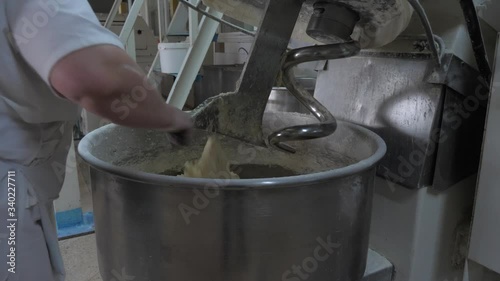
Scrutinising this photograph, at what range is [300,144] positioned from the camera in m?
0.91

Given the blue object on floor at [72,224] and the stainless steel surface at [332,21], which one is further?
the blue object on floor at [72,224]

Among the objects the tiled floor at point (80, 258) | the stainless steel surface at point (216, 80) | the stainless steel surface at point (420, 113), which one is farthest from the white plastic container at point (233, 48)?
the stainless steel surface at point (420, 113)

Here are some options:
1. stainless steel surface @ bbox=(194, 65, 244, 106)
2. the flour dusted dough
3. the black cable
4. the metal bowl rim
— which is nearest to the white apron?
the metal bowl rim

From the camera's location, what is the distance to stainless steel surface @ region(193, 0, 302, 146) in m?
0.54

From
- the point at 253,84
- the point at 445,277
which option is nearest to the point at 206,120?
the point at 253,84

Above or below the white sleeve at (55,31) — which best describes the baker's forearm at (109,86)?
below

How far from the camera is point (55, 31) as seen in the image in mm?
415

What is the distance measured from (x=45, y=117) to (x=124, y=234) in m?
0.20

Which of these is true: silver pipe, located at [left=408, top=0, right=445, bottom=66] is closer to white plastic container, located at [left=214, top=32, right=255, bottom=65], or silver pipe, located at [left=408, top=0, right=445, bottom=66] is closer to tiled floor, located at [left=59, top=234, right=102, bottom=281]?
tiled floor, located at [left=59, top=234, right=102, bottom=281]

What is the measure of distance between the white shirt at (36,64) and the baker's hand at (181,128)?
11cm

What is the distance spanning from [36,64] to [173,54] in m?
1.31

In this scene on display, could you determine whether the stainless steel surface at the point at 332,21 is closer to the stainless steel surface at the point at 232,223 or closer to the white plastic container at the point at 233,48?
the stainless steel surface at the point at 232,223

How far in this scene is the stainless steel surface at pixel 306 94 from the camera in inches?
24.3

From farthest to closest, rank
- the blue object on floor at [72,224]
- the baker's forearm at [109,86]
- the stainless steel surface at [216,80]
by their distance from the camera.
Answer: the stainless steel surface at [216,80] < the blue object on floor at [72,224] < the baker's forearm at [109,86]
